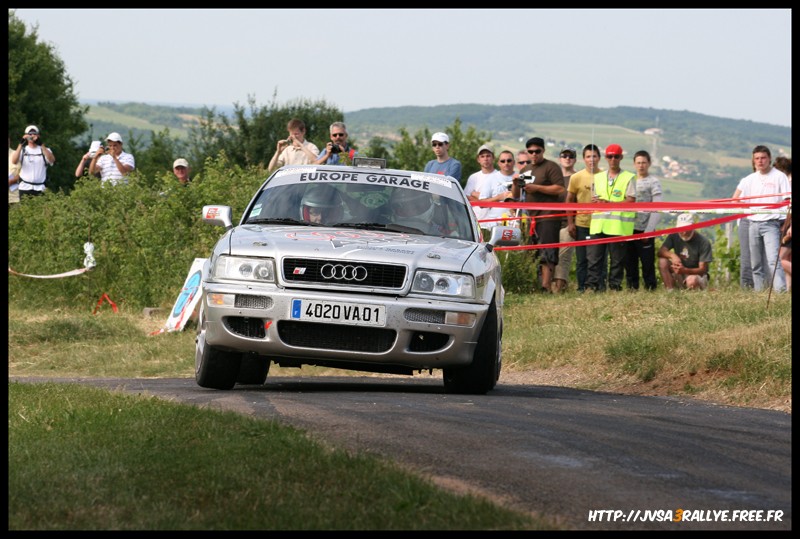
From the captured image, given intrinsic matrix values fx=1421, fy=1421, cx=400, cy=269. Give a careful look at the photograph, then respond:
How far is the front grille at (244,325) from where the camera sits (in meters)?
10.5

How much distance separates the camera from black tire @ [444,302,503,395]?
1079 centimetres

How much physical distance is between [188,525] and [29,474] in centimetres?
149

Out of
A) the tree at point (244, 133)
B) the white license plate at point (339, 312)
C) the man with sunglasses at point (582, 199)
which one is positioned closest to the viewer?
the white license plate at point (339, 312)

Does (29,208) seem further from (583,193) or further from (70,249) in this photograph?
(583,193)

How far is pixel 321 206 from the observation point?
11703 millimetres

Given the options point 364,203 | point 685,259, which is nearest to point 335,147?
point 685,259

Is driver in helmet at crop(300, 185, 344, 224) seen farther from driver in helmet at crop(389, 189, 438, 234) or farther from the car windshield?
driver in helmet at crop(389, 189, 438, 234)

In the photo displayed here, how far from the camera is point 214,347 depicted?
35.4 feet

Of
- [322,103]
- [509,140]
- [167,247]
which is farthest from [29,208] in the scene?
[509,140]

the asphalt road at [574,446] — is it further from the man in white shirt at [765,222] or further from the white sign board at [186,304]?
the white sign board at [186,304]

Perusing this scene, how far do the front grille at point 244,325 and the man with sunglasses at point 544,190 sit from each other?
9874mm

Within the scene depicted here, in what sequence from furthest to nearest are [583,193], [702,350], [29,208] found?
[29,208], [583,193], [702,350]

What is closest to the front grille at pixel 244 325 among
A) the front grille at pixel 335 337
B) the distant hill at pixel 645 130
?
the front grille at pixel 335 337

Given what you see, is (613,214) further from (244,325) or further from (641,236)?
(244,325)
